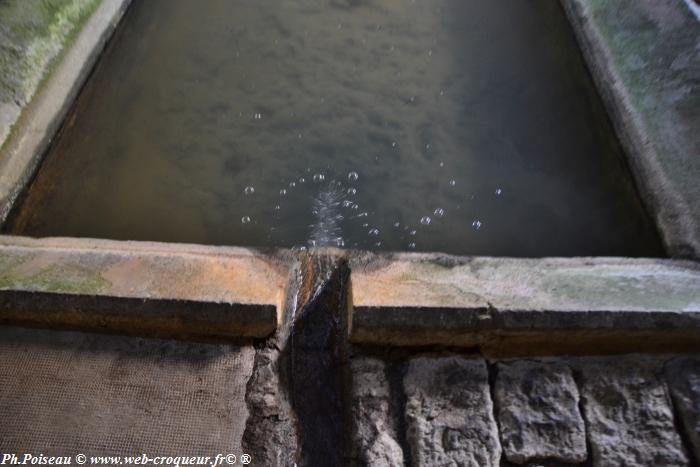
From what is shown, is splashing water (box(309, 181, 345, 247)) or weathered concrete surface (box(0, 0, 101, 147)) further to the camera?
weathered concrete surface (box(0, 0, 101, 147))

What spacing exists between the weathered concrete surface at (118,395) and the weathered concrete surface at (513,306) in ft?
1.51

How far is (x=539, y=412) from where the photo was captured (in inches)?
65.3

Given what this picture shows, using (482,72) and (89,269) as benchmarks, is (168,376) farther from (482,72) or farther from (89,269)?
(482,72)

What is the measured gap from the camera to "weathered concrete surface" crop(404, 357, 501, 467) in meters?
1.58

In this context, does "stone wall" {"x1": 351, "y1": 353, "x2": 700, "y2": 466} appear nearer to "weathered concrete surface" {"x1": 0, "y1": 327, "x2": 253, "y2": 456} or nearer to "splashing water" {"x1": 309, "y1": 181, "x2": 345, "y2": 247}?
"weathered concrete surface" {"x1": 0, "y1": 327, "x2": 253, "y2": 456}

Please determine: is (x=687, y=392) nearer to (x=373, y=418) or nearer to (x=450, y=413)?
(x=450, y=413)

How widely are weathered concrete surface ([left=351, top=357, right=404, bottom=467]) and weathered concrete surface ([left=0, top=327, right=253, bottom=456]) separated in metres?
0.34

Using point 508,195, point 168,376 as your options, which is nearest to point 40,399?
point 168,376

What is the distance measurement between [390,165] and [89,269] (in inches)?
52.2

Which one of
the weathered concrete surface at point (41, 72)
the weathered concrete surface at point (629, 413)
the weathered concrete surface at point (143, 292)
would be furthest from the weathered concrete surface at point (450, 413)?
the weathered concrete surface at point (41, 72)

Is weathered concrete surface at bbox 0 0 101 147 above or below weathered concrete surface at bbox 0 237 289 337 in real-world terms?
above

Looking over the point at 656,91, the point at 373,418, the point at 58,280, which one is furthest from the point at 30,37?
the point at 656,91

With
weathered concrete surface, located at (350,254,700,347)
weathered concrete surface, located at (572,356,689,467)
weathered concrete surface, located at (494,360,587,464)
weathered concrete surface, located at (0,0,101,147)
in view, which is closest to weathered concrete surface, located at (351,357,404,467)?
weathered concrete surface, located at (350,254,700,347)

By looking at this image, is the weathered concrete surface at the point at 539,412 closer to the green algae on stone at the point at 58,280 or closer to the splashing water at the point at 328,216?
the splashing water at the point at 328,216
